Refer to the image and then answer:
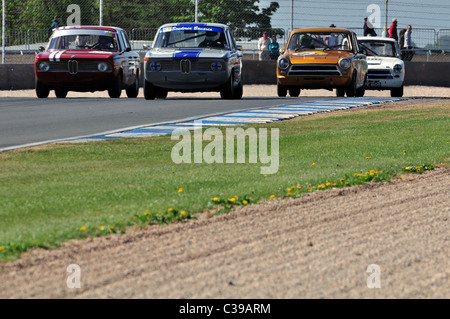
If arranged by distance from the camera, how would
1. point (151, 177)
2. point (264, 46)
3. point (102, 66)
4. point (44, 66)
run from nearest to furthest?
1. point (151, 177)
2. point (102, 66)
3. point (44, 66)
4. point (264, 46)

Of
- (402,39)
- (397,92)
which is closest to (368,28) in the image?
(402,39)

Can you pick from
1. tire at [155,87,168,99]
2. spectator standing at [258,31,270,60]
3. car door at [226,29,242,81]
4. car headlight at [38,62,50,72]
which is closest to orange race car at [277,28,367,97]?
car door at [226,29,242,81]

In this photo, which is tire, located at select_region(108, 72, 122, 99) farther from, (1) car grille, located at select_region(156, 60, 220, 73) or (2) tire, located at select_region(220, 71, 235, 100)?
(2) tire, located at select_region(220, 71, 235, 100)

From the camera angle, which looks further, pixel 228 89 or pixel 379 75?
pixel 379 75

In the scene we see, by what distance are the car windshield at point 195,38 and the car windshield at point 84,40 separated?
1142mm

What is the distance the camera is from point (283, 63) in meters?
22.2

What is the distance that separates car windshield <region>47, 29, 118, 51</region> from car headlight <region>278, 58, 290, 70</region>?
3916 millimetres

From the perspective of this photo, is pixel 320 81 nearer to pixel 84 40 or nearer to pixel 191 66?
pixel 191 66

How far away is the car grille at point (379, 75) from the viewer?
24.3 m

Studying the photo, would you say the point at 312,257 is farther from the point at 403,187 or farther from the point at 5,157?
the point at 5,157

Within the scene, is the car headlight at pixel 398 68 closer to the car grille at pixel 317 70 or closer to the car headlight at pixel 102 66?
the car grille at pixel 317 70
